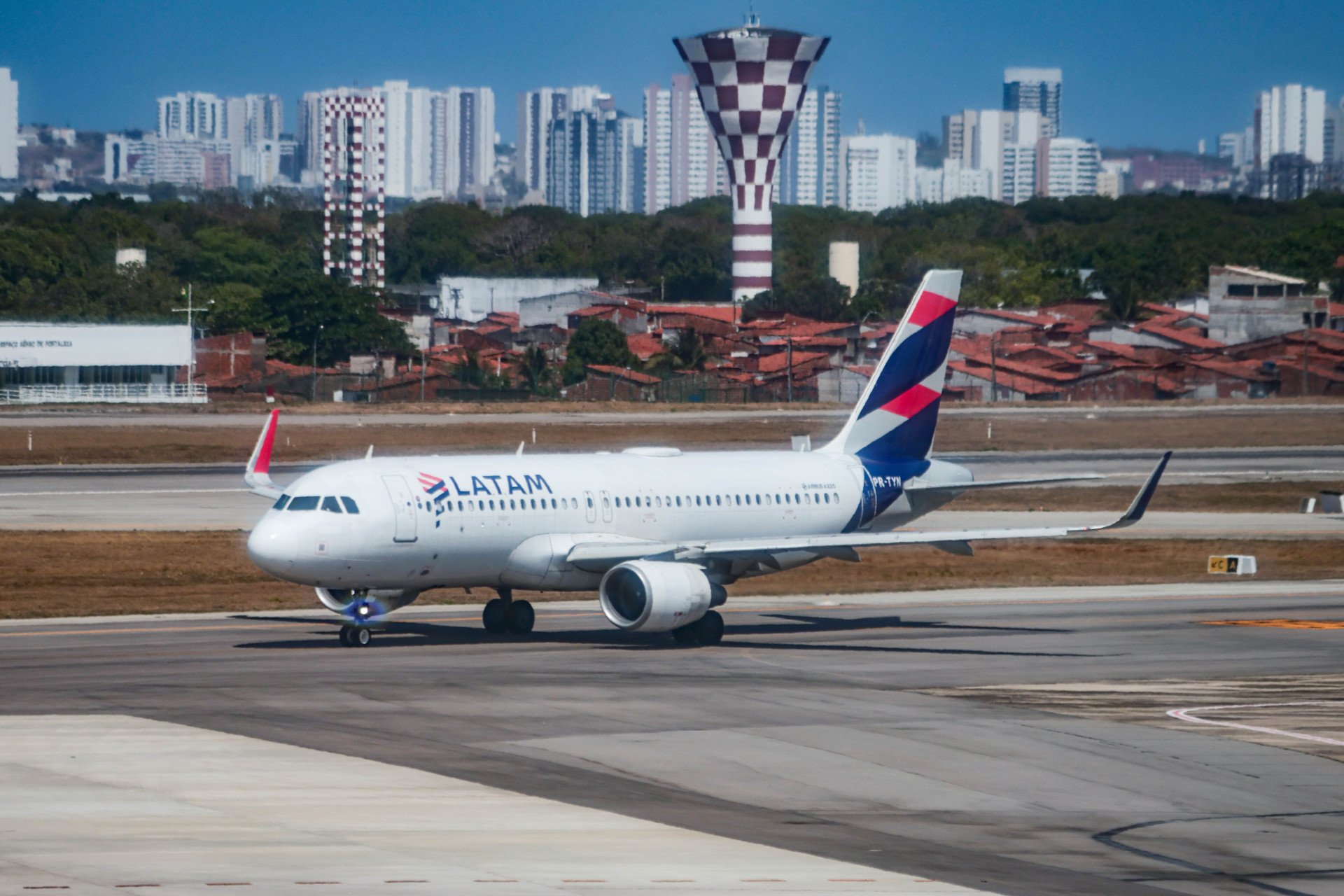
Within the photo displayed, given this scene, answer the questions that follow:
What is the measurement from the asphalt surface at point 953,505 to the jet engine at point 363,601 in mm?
22715

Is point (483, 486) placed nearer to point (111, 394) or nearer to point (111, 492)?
point (111, 492)

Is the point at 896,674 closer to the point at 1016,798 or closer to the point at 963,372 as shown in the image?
the point at 1016,798

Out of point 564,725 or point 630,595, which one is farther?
point 630,595

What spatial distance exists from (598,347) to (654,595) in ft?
390

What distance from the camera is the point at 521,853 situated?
68.1 ft

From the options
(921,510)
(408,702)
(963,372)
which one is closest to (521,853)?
(408,702)

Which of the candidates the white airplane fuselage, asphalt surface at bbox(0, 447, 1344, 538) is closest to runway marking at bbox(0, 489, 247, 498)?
asphalt surface at bbox(0, 447, 1344, 538)

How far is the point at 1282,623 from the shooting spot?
45.7 meters

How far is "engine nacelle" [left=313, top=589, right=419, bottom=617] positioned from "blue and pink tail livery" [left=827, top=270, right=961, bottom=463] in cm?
1261

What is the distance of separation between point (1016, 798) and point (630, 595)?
15258 millimetres

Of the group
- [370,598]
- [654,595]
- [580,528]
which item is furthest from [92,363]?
[654,595]

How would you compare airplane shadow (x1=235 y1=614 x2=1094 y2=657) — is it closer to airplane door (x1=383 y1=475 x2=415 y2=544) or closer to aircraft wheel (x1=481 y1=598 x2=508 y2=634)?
aircraft wheel (x1=481 y1=598 x2=508 y2=634)

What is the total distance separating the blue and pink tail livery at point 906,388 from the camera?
4712 cm

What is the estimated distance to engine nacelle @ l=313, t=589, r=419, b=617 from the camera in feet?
129
